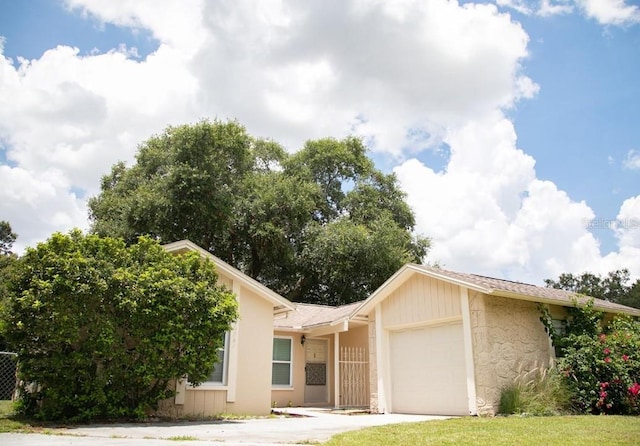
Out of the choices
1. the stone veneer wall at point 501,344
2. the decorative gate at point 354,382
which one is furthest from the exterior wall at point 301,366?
the stone veneer wall at point 501,344

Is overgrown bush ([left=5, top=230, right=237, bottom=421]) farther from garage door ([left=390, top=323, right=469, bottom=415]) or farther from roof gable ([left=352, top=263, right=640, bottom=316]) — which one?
garage door ([left=390, top=323, right=469, bottom=415])

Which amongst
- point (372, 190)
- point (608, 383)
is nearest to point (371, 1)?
point (608, 383)

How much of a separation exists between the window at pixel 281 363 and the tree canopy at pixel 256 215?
10.4 metres

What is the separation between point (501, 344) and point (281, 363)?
7.51 meters

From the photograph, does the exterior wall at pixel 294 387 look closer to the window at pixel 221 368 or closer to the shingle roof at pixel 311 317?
the shingle roof at pixel 311 317

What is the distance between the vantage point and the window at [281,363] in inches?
664

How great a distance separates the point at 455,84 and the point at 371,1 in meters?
3.03

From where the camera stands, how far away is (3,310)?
31.7 feet

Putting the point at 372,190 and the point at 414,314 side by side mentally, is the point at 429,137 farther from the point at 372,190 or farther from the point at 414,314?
the point at 372,190

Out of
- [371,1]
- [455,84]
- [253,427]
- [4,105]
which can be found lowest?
[253,427]

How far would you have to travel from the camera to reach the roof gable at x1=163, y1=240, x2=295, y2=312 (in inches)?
496

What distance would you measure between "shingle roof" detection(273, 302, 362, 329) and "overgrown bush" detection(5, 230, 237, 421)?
5.85 metres

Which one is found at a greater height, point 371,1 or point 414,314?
point 371,1

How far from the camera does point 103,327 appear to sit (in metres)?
9.66
